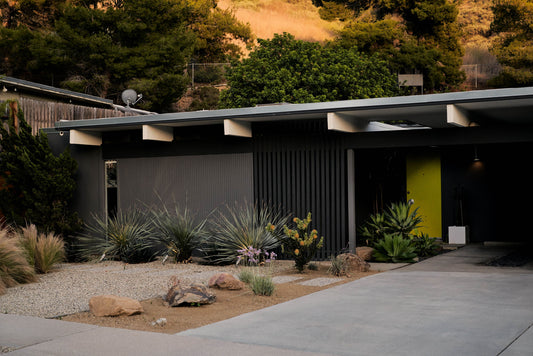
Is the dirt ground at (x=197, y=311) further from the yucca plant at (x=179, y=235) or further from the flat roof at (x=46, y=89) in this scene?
the flat roof at (x=46, y=89)

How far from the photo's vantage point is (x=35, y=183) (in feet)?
41.4

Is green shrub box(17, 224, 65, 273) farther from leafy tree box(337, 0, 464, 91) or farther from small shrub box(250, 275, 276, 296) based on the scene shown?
leafy tree box(337, 0, 464, 91)

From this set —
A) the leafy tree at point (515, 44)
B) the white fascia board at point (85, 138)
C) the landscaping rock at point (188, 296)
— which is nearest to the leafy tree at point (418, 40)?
the leafy tree at point (515, 44)

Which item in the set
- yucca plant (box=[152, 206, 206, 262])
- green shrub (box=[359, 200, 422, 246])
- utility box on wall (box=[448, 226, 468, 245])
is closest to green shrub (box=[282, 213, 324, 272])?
yucca plant (box=[152, 206, 206, 262])

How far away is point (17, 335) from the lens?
5879mm

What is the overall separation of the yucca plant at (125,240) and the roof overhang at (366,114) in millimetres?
1724

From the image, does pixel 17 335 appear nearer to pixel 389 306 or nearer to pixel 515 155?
pixel 389 306

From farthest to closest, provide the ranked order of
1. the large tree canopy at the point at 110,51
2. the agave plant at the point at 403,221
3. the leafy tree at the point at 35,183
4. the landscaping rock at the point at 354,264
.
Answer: the large tree canopy at the point at 110,51, the leafy tree at the point at 35,183, the agave plant at the point at 403,221, the landscaping rock at the point at 354,264

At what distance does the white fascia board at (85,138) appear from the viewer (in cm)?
1302

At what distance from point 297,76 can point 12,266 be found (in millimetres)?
18580

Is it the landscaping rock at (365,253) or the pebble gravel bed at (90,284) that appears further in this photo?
the landscaping rock at (365,253)

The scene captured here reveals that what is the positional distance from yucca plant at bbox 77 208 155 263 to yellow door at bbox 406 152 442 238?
21.9 feet

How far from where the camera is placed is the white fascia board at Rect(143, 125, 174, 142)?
12156mm

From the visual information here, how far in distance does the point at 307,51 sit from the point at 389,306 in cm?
2115
